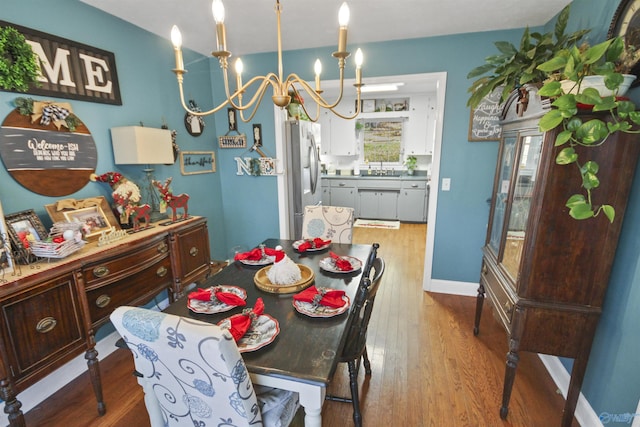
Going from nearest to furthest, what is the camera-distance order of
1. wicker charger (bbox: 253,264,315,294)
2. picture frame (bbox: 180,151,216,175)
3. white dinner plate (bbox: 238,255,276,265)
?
wicker charger (bbox: 253,264,315,294) → white dinner plate (bbox: 238,255,276,265) → picture frame (bbox: 180,151,216,175)

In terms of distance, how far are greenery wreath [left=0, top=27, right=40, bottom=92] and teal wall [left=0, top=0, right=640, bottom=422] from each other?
0.09 meters

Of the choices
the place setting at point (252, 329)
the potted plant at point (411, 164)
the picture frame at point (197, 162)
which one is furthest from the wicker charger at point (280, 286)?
the potted plant at point (411, 164)

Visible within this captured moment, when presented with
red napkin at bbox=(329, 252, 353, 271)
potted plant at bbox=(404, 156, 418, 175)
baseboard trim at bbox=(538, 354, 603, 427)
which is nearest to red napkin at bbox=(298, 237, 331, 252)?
red napkin at bbox=(329, 252, 353, 271)

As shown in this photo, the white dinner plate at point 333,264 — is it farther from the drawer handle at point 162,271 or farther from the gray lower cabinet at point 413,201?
the gray lower cabinet at point 413,201

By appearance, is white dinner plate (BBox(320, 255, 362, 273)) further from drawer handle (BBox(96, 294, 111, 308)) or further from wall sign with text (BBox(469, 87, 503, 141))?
wall sign with text (BBox(469, 87, 503, 141))

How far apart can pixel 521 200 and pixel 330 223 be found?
133cm

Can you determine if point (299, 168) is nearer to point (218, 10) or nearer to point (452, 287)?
point (452, 287)

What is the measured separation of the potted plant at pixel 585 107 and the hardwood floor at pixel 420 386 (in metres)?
1.22

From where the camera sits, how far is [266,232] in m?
3.49

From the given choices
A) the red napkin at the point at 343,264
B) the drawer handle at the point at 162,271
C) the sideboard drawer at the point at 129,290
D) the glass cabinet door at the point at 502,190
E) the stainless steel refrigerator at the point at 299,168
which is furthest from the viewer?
the stainless steel refrigerator at the point at 299,168

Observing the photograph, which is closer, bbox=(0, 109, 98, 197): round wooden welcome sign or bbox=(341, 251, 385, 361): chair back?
bbox=(341, 251, 385, 361): chair back

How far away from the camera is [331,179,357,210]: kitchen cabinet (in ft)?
19.2

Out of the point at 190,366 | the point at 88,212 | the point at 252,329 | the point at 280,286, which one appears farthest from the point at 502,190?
the point at 88,212

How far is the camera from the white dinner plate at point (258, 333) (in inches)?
42.8
